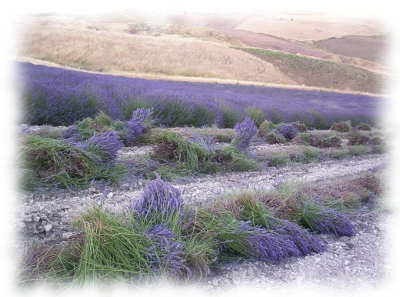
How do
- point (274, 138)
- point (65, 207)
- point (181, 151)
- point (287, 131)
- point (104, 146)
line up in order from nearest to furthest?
1. point (65, 207)
2. point (104, 146)
3. point (181, 151)
4. point (274, 138)
5. point (287, 131)

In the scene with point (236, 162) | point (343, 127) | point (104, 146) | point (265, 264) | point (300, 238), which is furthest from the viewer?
point (343, 127)

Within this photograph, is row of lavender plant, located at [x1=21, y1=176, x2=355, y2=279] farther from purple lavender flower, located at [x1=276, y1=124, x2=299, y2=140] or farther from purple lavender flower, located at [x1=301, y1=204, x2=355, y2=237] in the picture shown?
purple lavender flower, located at [x1=276, y1=124, x2=299, y2=140]

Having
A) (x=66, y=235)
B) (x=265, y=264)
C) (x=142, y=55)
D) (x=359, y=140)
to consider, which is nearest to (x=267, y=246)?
(x=265, y=264)

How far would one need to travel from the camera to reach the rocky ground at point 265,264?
108 inches

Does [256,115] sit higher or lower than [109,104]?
lower

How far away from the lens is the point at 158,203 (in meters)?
3.05

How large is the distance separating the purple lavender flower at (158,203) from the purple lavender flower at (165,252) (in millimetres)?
180

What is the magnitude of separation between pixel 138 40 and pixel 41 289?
35257mm

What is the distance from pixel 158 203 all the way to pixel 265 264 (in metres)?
0.94

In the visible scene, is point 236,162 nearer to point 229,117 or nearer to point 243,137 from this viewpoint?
point 243,137

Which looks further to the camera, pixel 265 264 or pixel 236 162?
pixel 236 162

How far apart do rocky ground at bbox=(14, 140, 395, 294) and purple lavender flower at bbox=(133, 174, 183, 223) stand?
0.63 feet

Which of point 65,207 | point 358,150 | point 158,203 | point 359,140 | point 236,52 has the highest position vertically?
point 158,203

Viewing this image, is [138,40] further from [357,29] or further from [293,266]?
[293,266]
